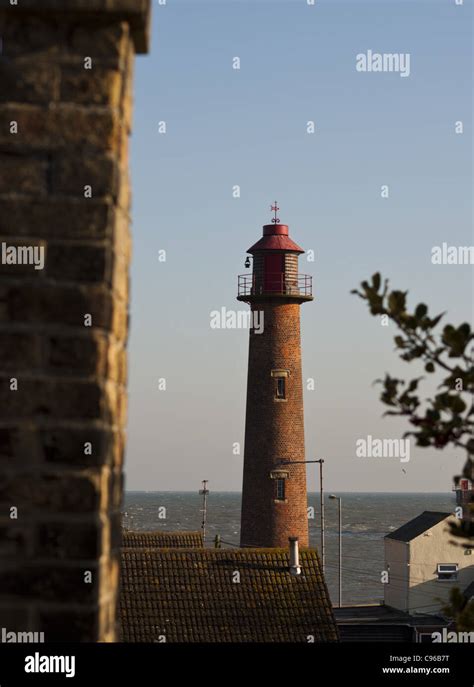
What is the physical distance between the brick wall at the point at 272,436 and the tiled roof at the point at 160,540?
11.2 m

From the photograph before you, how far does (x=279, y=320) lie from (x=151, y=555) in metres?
21.9

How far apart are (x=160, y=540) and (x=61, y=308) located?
28428 millimetres

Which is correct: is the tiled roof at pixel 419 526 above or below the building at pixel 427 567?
above

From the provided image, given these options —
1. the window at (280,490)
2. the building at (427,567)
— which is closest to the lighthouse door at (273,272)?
the window at (280,490)

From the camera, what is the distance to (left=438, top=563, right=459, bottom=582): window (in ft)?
154

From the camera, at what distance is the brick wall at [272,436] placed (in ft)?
146

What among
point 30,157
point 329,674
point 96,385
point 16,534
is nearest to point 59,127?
point 30,157

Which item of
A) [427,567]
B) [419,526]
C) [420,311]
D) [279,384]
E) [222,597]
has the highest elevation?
[279,384]

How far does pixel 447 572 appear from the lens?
47.2 m

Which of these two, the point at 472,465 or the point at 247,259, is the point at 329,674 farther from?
the point at 247,259

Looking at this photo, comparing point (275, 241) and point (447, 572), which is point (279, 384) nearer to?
point (275, 241)

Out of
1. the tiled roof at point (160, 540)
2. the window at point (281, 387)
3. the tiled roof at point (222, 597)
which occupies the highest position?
the window at point (281, 387)

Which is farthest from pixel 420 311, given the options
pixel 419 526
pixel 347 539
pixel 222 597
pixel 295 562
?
pixel 347 539

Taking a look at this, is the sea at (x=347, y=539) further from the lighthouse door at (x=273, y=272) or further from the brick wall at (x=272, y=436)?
the lighthouse door at (x=273, y=272)
